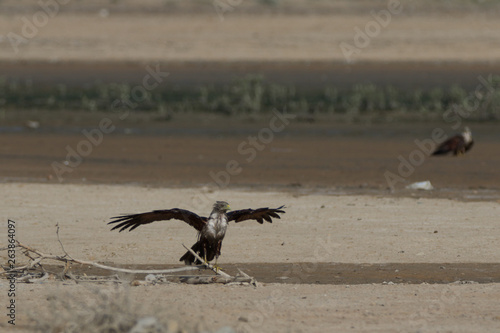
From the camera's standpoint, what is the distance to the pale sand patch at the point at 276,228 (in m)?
10.8

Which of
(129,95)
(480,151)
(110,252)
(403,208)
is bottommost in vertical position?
(110,252)

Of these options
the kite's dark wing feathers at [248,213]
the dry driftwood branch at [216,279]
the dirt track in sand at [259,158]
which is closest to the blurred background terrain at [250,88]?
the dirt track in sand at [259,158]

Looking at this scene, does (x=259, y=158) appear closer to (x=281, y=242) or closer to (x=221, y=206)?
(x=281, y=242)

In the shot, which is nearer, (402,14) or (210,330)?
(210,330)

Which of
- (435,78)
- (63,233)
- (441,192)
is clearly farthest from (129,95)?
(63,233)

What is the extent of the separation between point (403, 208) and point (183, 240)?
330 cm

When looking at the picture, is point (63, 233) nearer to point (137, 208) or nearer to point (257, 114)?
point (137, 208)

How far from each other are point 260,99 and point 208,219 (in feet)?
56.6

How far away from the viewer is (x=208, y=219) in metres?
8.83

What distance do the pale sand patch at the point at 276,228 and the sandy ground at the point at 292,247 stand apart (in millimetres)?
13

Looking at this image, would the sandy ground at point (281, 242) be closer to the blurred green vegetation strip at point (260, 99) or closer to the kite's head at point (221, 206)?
the kite's head at point (221, 206)

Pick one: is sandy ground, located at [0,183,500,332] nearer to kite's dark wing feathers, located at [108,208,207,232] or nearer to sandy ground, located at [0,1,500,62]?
kite's dark wing feathers, located at [108,208,207,232]

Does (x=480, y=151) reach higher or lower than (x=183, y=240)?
higher

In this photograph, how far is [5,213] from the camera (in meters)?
13.0
